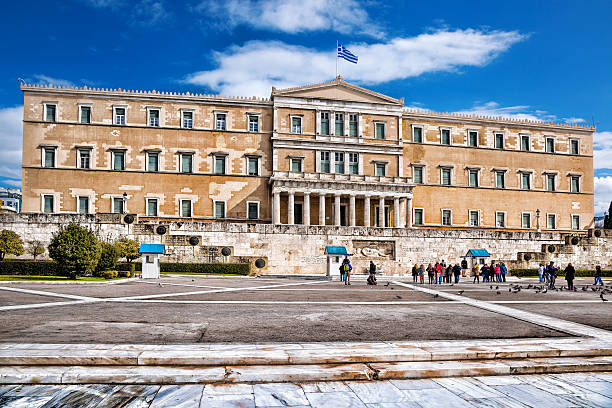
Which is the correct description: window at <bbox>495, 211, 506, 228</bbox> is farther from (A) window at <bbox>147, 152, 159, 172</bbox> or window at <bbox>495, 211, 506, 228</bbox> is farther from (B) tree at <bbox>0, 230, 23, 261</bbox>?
(B) tree at <bbox>0, 230, 23, 261</bbox>

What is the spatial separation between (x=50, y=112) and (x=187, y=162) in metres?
14.9

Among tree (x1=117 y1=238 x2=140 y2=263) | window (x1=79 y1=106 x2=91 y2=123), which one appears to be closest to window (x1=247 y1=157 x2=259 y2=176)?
window (x1=79 y1=106 x2=91 y2=123)

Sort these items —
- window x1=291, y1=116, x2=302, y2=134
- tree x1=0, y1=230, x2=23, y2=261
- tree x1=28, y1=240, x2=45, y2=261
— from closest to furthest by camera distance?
tree x1=0, y1=230, x2=23, y2=261 → tree x1=28, y1=240, x2=45, y2=261 → window x1=291, y1=116, x2=302, y2=134

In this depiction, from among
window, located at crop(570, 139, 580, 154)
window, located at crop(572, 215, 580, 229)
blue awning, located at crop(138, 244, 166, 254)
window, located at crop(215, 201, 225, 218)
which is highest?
window, located at crop(570, 139, 580, 154)

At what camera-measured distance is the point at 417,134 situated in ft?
187

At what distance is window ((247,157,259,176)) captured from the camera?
52.7 m

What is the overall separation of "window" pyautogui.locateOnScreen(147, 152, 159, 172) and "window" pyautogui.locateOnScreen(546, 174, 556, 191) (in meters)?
47.4

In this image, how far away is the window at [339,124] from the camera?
54.0m

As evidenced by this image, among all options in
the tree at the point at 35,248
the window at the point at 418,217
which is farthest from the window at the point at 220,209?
the window at the point at 418,217

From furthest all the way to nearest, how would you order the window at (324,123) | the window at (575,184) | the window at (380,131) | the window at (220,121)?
the window at (575,184) → the window at (380,131) → the window at (324,123) → the window at (220,121)

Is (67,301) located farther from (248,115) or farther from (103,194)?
(248,115)

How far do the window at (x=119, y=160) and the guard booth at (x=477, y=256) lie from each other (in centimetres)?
3576

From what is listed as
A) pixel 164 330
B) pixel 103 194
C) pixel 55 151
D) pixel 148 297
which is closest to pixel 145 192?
pixel 103 194

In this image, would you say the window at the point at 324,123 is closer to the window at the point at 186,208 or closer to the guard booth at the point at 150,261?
the window at the point at 186,208
